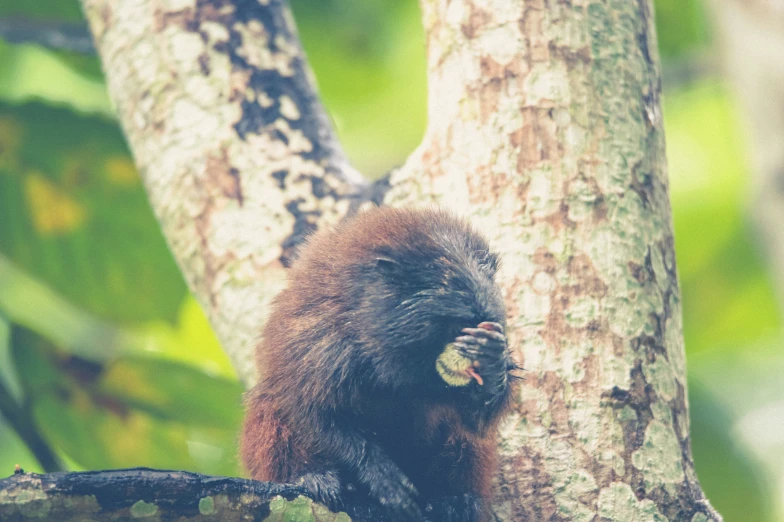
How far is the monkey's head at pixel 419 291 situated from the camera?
2.18 meters

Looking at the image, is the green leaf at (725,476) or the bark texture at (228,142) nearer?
the bark texture at (228,142)

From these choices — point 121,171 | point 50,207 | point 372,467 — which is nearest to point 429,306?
point 372,467

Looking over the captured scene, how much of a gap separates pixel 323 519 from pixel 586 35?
5.11ft

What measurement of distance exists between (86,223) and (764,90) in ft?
8.85

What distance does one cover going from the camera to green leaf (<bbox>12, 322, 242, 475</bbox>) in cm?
332

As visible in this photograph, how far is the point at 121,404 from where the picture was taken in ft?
11.2

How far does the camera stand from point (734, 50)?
9.93 feet

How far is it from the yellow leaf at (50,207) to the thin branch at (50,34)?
2.26 feet

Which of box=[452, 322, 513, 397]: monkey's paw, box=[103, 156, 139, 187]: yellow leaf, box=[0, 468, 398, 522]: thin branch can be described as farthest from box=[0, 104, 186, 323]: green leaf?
box=[0, 468, 398, 522]: thin branch

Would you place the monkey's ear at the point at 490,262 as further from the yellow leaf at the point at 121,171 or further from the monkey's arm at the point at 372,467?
the yellow leaf at the point at 121,171

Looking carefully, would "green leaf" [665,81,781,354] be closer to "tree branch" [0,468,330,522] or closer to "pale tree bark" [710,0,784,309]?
"pale tree bark" [710,0,784,309]

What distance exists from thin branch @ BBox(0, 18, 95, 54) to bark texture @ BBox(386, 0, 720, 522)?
2.04 m

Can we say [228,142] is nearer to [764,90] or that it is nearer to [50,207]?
[50,207]

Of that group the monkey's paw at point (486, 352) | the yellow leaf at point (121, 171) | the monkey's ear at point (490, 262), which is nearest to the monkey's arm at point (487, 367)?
the monkey's paw at point (486, 352)
